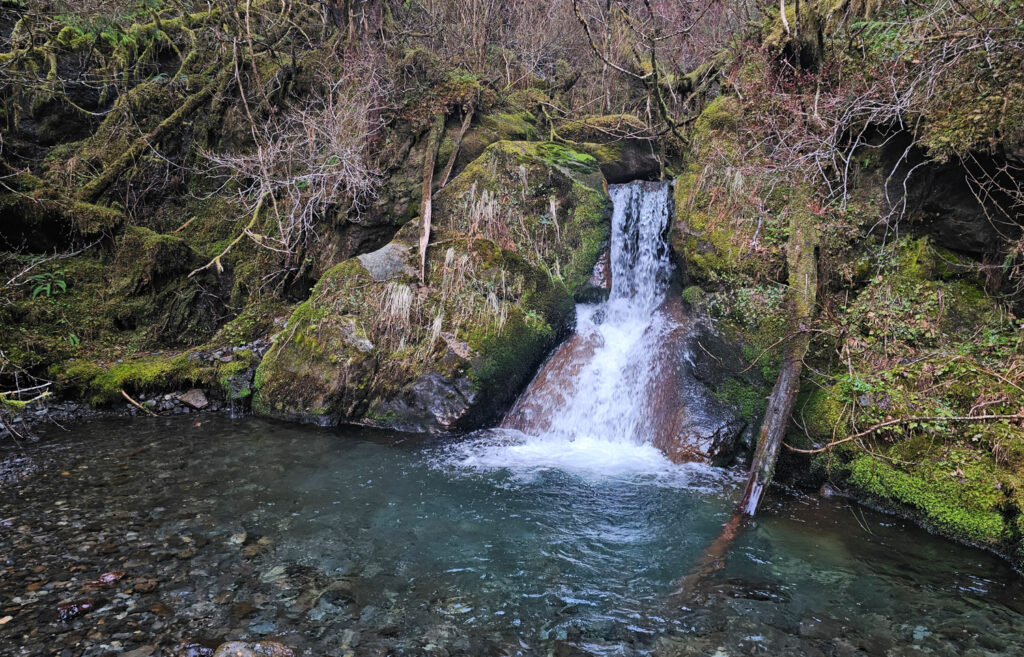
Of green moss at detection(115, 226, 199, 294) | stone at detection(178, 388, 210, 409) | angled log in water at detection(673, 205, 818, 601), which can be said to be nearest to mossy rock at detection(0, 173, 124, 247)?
green moss at detection(115, 226, 199, 294)

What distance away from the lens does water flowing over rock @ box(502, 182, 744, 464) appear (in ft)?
20.8

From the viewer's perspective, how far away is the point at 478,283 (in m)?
7.87

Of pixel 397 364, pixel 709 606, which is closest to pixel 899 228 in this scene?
pixel 709 606

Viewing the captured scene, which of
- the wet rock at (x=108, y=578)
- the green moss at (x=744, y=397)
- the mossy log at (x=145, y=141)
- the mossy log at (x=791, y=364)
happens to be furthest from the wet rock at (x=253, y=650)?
the mossy log at (x=145, y=141)

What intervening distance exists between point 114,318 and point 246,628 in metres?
7.54

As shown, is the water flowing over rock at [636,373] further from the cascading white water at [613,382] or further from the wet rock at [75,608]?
the wet rock at [75,608]

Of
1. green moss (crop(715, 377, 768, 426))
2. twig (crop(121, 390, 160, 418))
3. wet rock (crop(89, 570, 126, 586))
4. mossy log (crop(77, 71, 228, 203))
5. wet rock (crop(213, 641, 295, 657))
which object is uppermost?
mossy log (crop(77, 71, 228, 203))

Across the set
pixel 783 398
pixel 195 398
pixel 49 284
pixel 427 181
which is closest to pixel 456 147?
pixel 427 181

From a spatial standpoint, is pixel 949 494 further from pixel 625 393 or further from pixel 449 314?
pixel 449 314

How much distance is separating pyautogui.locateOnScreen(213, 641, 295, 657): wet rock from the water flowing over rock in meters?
4.46

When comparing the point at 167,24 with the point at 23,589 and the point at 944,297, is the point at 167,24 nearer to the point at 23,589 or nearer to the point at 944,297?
the point at 23,589

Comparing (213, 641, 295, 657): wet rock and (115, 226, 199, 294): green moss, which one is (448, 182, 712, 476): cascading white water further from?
(115, 226, 199, 294): green moss

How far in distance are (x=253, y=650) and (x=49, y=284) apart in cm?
833

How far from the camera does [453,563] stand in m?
3.97
